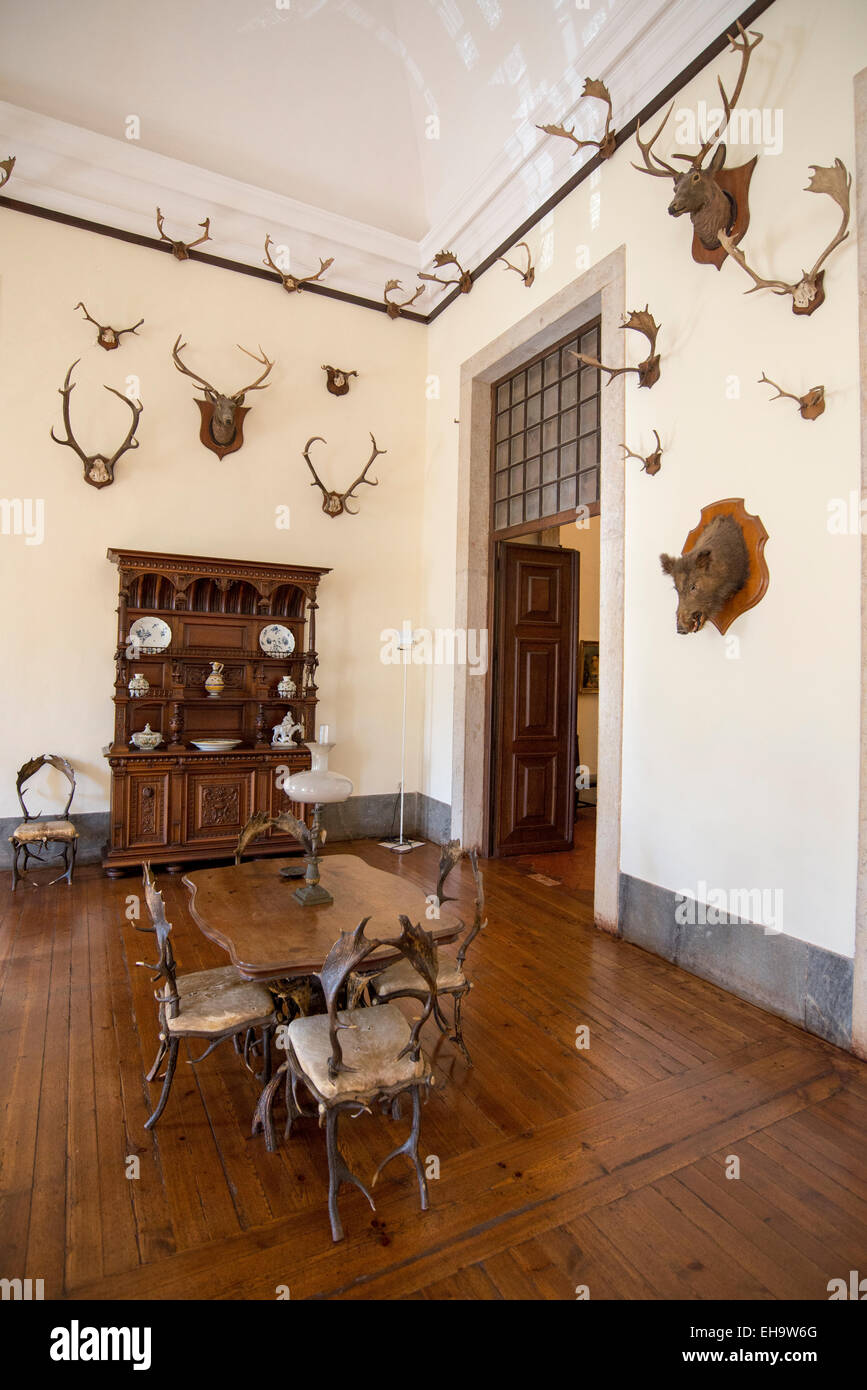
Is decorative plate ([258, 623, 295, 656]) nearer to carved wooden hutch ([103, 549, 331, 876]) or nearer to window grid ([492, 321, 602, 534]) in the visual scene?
carved wooden hutch ([103, 549, 331, 876])

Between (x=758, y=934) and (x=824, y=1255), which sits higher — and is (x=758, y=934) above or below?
above

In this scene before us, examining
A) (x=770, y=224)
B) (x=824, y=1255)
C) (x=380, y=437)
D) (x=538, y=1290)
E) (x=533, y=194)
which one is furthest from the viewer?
(x=380, y=437)


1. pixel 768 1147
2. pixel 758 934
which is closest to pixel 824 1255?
pixel 768 1147

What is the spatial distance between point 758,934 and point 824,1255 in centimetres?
164

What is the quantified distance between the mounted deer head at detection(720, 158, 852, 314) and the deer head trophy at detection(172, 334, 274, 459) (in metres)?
3.97

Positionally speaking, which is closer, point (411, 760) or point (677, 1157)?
point (677, 1157)

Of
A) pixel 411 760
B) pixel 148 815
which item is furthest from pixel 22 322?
pixel 411 760

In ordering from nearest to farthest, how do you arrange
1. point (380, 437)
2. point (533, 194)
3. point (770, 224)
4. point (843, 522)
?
point (843, 522) < point (770, 224) < point (533, 194) < point (380, 437)

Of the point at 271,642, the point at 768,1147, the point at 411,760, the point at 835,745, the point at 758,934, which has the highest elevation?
the point at 271,642

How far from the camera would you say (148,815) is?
532 centimetres

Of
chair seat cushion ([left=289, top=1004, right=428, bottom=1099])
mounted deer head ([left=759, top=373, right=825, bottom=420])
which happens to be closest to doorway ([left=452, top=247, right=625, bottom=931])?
mounted deer head ([left=759, top=373, right=825, bottom=420])

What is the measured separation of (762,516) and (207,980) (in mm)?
3322

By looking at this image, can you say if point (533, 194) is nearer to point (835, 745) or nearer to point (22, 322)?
point (22, 322)

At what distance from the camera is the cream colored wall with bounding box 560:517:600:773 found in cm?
891
